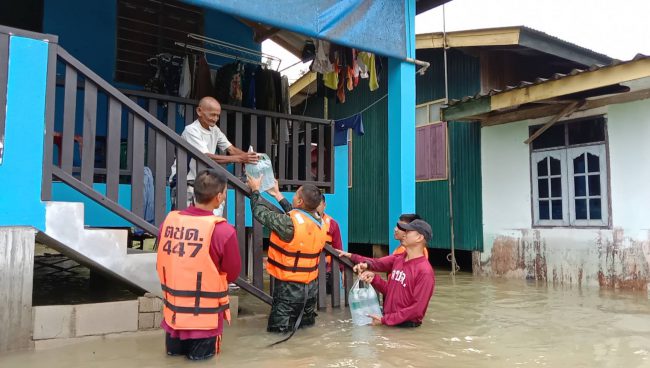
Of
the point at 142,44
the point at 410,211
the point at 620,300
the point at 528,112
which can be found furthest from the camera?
the point at 528,112

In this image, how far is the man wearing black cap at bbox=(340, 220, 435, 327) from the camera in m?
5.07

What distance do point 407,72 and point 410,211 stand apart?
1777 millimetres

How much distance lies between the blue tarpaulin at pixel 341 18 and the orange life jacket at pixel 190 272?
7.92 feet

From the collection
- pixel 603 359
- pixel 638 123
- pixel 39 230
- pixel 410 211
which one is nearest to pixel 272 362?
pixel 39 230

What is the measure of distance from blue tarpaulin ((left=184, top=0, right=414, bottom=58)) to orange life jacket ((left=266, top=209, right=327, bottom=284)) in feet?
6.98

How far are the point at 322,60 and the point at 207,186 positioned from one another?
395 cm

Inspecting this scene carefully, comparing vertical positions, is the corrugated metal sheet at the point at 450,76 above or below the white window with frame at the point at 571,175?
above

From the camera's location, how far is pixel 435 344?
4605mm

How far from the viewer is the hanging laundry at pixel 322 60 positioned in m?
7.10

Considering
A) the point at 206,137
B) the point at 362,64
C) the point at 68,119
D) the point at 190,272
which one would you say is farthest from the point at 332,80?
the point at 190,272

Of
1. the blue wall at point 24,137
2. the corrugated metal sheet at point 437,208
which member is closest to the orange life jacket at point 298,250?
the blue wall at point 24,137

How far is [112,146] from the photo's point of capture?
438 centimetres

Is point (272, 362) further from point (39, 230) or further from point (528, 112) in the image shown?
point (528, 112)

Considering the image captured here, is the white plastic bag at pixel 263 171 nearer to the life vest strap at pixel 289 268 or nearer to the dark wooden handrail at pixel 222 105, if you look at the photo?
the life vest strap at pixel 289 268
